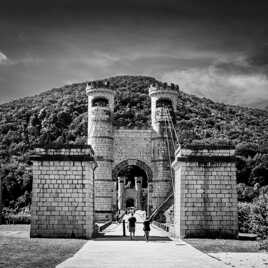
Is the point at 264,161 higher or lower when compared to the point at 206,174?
higher

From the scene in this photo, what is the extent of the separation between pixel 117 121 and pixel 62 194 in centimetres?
5322

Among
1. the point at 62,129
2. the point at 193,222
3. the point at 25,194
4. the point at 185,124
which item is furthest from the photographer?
the point at 62,129

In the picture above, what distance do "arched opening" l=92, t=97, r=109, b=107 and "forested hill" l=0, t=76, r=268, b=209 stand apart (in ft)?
59.4

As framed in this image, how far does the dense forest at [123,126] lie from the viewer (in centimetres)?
4672

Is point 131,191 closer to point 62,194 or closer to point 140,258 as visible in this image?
point 62,194

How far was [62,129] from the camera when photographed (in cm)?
7925

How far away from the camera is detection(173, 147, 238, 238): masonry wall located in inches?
681

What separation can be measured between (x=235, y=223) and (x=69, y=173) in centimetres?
702

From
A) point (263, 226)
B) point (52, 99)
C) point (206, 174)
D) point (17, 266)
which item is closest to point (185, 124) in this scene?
point (52, 99)

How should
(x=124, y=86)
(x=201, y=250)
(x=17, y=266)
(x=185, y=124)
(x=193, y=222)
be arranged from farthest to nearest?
(x=124, y=86) < (x=185, y=124) < (x=193, y=222) < (x=201, y=250) < (x=17, y=266)

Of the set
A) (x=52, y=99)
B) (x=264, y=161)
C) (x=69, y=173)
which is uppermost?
(x=52, y=99)

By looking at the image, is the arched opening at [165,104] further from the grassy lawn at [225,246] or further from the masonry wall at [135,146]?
the grassy lawn at [225,246]

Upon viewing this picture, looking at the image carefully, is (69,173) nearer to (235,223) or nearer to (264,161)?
(235,223)

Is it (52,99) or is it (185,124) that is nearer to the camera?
(185,124)
